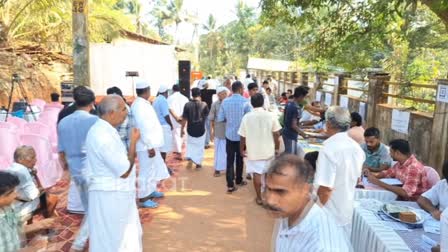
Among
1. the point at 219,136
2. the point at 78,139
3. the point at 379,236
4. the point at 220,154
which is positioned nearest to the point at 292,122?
the point at 219,136

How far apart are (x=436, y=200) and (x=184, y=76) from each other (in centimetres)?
968

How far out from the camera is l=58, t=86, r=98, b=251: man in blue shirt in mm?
3535

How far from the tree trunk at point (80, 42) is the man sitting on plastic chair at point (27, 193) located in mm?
2150

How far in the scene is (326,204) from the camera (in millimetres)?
2715

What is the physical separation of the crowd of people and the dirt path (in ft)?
0.82

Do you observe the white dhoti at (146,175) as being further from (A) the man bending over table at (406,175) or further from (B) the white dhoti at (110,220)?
(A) the man bending over table at (406,175)

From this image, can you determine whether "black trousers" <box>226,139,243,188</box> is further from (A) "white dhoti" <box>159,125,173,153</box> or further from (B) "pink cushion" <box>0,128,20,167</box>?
(B) "pink cushion" <box>0,128,20,167</box>

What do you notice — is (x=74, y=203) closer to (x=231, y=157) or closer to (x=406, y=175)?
(x=231, y=157)

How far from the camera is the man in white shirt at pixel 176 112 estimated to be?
739 cm

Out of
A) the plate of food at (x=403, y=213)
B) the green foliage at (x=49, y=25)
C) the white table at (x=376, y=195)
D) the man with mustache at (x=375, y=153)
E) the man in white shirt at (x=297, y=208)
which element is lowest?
the white table at (x=376, y=195)

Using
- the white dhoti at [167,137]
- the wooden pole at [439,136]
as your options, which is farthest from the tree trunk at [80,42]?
the wooden pole at [439,136]

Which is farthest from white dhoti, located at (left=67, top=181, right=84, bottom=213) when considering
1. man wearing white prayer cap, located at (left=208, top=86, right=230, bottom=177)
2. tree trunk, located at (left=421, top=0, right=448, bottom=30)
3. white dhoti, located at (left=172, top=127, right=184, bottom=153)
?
tree trunk, located at (left=421, top=0, right=448, bottom=30)

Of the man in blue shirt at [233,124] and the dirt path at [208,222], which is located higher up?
the man in blue shirt at [233,124]

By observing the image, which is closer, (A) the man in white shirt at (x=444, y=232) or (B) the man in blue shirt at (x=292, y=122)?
(A) the man in white shirt at (x=444, y=232)
